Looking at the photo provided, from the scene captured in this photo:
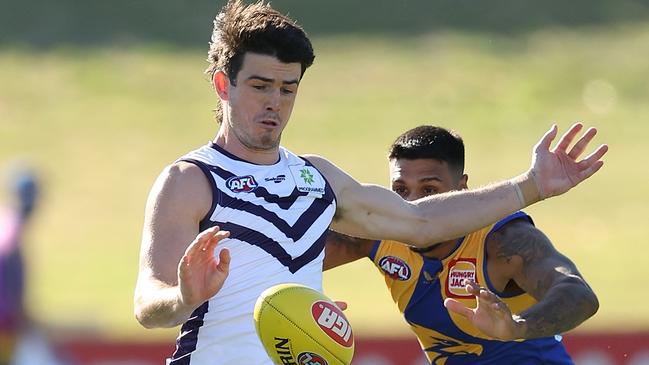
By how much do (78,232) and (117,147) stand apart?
16.5 feet

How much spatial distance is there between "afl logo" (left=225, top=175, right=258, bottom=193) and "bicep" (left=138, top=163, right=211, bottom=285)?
10 centimetres

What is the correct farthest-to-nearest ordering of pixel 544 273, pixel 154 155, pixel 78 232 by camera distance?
1. pixel 154 155
2. pixel 78 232
3. pixel 544 273

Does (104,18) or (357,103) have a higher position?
(104,18)

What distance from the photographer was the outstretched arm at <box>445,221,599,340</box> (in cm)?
590

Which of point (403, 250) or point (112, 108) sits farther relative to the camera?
point (112, 108)

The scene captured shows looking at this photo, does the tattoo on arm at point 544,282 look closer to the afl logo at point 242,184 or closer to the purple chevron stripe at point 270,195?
the purple chevron stripe at point 270,195

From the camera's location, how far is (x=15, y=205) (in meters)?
12.0

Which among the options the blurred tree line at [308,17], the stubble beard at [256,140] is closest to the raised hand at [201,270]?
the stubble beard at [256,140]

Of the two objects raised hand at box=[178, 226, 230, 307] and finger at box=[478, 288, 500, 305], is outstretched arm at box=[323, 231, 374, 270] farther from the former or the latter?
raised hand at box=[178, 226, 230, 307]

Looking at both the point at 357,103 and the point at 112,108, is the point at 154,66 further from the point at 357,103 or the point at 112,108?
the point at 357,103

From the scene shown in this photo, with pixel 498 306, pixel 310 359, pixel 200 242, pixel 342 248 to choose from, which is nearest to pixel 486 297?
pixel 498 306

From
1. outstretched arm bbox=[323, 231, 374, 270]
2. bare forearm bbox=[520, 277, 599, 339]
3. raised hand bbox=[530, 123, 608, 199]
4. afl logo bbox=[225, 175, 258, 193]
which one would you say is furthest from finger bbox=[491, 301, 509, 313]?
outstretched arm bbox=[323, 231, 374, 270]

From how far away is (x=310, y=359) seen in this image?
537 cm

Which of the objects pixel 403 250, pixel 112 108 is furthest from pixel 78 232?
pixel 403 250
